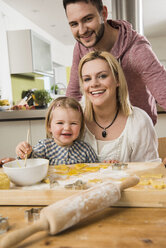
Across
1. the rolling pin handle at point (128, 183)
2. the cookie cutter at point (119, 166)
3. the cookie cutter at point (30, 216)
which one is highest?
the rolling pin handle at point (128, 183)

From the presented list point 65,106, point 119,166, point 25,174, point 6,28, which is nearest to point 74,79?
point 65,106

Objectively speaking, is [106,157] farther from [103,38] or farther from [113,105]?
[103,38]

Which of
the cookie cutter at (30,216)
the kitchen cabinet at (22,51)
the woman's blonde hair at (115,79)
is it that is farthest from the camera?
the kitchen cabinet at (22,51)

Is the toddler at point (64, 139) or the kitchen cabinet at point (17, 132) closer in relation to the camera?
the toddler at point (64, 139)

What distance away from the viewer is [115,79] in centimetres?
143

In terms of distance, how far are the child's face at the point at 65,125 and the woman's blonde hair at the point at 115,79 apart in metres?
0.20

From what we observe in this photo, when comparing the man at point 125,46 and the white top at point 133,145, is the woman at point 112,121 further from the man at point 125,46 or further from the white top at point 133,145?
the man at point 125,46

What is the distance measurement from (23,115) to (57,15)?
359cm

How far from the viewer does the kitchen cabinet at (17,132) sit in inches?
94.0

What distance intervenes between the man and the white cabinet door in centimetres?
98

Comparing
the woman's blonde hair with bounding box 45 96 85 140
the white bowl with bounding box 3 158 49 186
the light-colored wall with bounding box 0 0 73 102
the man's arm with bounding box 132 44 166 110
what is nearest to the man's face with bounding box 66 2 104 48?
the man's arm with bounding box 132 44 166 110

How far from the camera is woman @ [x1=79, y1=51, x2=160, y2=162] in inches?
54.4

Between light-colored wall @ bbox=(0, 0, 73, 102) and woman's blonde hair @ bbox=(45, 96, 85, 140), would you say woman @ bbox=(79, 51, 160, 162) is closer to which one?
woman's blonde hair @ bbox=(45, 96, 85, 140)

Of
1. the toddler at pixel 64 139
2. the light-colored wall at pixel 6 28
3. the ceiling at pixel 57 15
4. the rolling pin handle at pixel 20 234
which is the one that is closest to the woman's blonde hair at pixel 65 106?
the toddler at pixel 64 139
